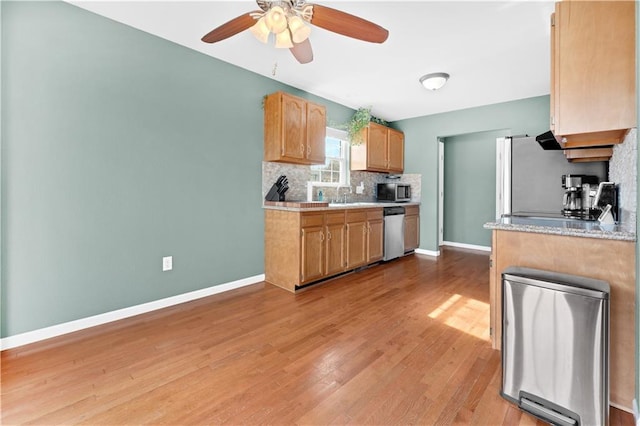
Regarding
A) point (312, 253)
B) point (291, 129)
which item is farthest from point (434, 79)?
point (312, 253)

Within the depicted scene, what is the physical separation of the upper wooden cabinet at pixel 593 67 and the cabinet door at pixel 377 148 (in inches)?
125

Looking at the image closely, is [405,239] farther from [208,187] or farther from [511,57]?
[208,187]

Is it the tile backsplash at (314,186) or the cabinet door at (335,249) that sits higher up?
the tile backsplash at (314,186)

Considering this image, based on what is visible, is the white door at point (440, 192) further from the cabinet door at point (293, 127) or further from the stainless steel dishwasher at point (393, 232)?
the cabinet door at point (293, 127)

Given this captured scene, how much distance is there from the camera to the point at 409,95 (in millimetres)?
4215

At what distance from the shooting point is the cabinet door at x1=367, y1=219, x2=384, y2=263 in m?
4.12

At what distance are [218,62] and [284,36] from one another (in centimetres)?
158

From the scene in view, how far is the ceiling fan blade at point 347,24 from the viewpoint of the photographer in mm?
1769

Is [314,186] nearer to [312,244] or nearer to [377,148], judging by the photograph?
[312,244]

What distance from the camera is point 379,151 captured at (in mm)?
4980

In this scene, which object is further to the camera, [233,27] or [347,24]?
[233,27]

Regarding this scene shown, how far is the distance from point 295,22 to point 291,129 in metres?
1.66

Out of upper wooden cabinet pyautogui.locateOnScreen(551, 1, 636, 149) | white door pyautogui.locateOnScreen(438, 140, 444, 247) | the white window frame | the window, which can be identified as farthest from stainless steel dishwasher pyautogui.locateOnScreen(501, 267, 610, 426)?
white door pyautogui.locateOnScreen(438, 140, 444, 247)

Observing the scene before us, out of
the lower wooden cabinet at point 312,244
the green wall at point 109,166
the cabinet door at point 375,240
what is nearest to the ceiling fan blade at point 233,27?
the green wall at point 109,166
